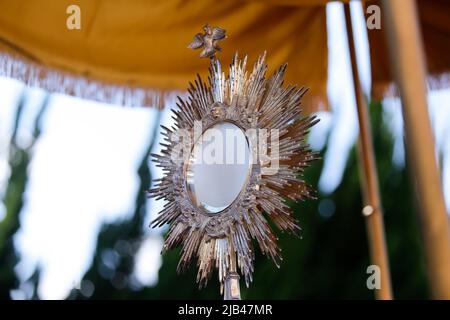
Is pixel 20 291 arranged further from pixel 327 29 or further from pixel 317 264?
pixel 327 29

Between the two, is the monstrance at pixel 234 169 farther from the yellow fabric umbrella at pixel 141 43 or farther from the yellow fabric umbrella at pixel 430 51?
the yellow fabric umbrella at pixel 430 51

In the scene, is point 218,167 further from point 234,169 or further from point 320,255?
point 320,255

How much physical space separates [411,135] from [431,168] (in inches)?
2.8

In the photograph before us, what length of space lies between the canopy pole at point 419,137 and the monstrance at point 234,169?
0.37 m

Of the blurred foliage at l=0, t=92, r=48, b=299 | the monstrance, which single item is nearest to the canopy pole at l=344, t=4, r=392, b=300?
the monstrance

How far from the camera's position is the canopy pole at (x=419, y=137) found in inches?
46.3

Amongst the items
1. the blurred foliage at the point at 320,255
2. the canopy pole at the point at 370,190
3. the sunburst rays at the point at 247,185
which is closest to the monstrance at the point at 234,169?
the sunburst rays at the point at 247,185

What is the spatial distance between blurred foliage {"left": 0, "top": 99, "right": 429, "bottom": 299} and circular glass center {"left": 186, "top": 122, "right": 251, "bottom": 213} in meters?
1.84

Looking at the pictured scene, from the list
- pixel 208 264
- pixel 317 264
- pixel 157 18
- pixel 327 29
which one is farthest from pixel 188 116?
pixel 317 264

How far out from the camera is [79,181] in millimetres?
4027

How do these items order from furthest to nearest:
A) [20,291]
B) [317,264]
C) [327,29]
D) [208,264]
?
[20,291] → [317,264] → [327,29] → [208,264]

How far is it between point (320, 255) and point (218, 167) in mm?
2164

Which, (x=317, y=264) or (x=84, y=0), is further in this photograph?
(x=317, y=264)

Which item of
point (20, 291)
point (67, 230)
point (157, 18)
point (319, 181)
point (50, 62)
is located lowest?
point (20, 291)
